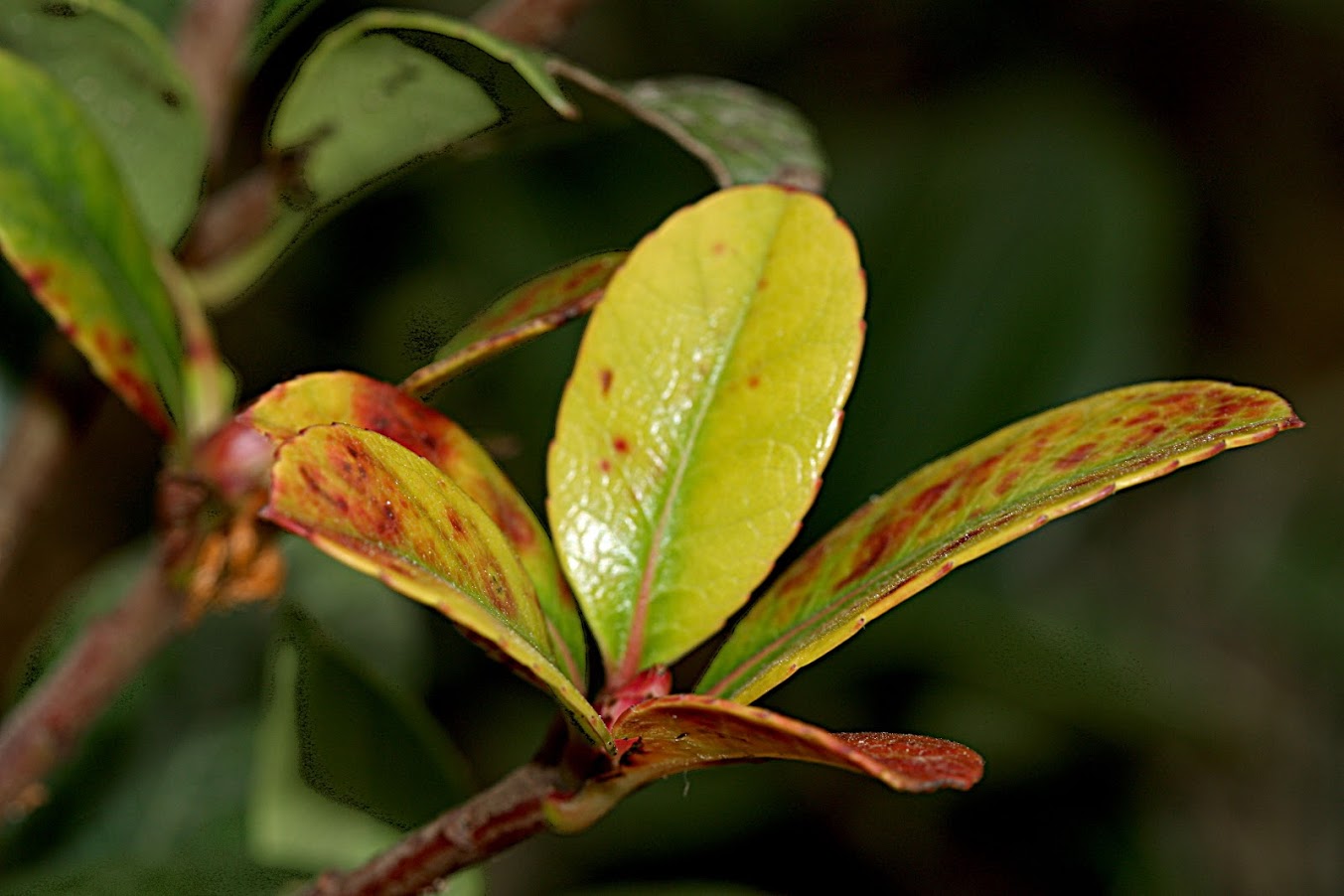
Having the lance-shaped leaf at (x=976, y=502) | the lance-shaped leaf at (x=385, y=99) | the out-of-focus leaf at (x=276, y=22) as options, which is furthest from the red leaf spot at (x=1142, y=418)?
the out-of-focus leaf at (x=276, y=22)

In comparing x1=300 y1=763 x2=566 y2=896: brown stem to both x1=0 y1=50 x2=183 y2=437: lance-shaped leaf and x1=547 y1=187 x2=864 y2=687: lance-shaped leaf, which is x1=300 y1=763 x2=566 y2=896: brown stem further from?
x1=0 y1=50 x2=183 y2=437: lance-shaped leaf

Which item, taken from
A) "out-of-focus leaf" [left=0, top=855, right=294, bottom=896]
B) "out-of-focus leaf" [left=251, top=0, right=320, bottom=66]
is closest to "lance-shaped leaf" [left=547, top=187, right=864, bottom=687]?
"out-of-focus leaf" [left=251, top=0, right=320, bottom=66]

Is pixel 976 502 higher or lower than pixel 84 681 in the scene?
higher

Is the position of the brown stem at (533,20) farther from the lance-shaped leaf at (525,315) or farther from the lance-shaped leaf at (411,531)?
the lance-shaped leaf at (411,531)

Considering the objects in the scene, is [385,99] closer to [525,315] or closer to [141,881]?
[525,315]

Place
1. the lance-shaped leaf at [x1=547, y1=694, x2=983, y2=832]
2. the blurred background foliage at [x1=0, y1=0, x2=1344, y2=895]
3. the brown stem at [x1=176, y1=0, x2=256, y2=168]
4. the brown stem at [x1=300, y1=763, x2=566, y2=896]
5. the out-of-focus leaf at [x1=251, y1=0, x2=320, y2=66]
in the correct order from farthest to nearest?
the blurred background foliage at [x1=0, y1=0, x2=1344, y2=895] → the brown stem at [x1=176, y1=0, x2=256, y2=168] → the out-of-focus leaf at [x1=251, y1=0, x2=320, y2=66] → the brown stem at [x1=300, y1=763, x2=566, y2=896] → the lance-shaped leaf at [x1=547, y1=694, x2=983, y2=832]

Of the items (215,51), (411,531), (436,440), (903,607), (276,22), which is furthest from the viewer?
(903,607)

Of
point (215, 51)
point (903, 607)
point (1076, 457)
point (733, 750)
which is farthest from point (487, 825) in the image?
point (903, 607)

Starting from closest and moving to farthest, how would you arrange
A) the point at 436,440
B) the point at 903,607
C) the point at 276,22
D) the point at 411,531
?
the point at 411,531
the point at 436,440
the point at 276,22
the point at 903,607
